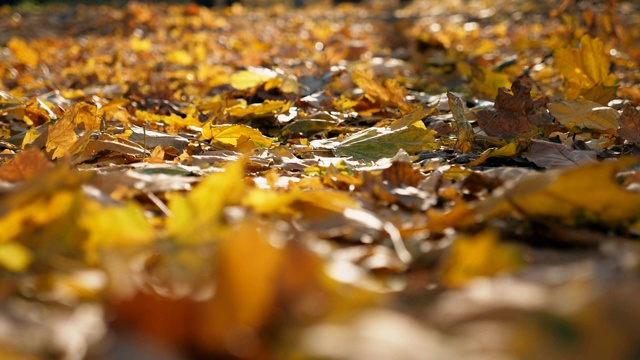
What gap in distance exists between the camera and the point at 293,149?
64.9 inches

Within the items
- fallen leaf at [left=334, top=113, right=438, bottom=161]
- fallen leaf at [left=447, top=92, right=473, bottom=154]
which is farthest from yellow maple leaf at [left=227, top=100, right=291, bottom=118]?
fallen leaf at [left=447, top=92, right=473, bottom=154]

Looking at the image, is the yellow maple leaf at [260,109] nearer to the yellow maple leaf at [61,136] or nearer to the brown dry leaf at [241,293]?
the yellow maple leaf at [61,136]

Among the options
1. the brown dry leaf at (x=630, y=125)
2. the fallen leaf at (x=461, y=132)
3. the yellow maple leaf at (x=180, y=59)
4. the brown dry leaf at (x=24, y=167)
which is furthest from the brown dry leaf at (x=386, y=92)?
the yellow maple leaf at (x=180, y=59)

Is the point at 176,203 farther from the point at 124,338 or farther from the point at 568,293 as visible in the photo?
the point at 568,293

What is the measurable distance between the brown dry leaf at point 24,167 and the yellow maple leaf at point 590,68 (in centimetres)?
134

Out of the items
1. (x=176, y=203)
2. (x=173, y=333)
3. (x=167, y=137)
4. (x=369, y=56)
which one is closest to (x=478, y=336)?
(x=173, y=333)

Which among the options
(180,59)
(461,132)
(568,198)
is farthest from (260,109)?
(180,59)

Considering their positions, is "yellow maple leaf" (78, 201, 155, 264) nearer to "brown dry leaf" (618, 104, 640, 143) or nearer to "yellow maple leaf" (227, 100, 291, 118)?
"brown dry leaf" (618, 104, 640, 143)

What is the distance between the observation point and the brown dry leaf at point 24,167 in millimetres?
997

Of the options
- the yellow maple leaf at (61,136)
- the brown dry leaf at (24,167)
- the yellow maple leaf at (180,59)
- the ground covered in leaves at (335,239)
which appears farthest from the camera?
the yellow maple leaf at (180,59)

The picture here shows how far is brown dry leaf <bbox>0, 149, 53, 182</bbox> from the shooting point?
997 mm

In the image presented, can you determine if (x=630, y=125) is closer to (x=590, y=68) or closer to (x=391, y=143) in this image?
(x=590, y=68)

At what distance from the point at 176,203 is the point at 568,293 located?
1.27ft

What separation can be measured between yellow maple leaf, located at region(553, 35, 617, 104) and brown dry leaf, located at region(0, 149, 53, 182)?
1.34 metres
